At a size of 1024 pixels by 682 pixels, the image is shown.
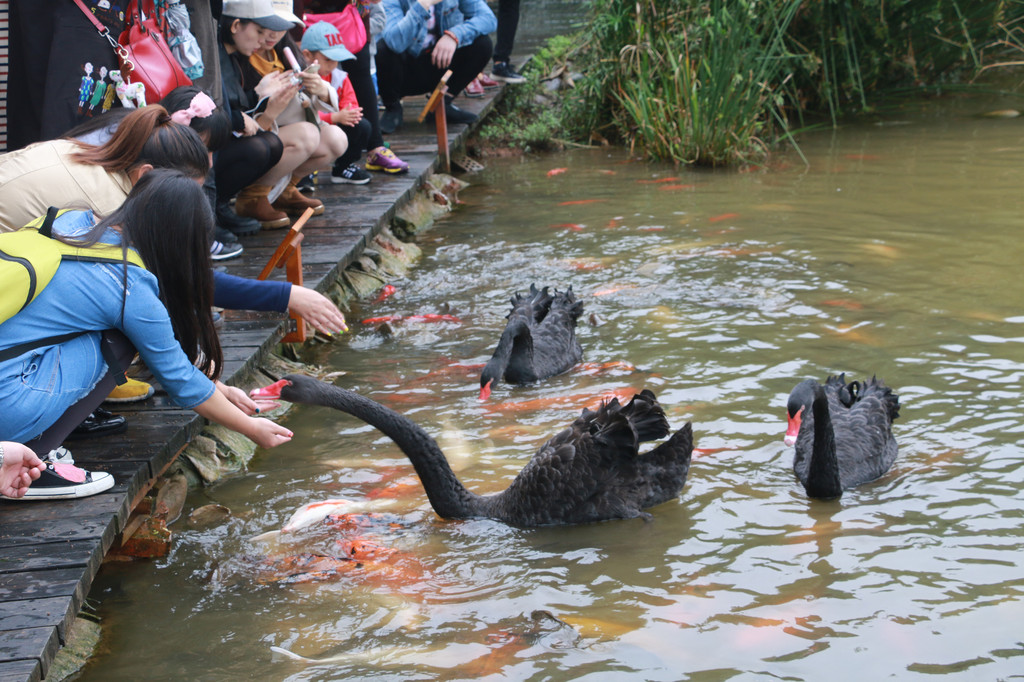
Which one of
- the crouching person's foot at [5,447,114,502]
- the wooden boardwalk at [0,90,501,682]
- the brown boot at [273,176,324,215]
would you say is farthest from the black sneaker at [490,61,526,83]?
the crouching person's foot at [5,447,114,502]

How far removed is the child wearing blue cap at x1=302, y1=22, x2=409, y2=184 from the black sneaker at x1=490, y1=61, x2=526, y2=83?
370 cm

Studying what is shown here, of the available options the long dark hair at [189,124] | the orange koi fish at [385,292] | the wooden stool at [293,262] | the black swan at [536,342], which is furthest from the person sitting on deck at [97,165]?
the orange koi fish at [385,292]

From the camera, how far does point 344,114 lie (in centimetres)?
715

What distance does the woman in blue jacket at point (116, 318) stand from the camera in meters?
3.33

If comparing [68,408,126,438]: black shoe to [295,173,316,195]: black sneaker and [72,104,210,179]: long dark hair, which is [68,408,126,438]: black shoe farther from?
[295,173,316,195]: black sneaker

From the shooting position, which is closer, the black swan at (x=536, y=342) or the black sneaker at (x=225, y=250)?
the black swan at (x=536, y=342)

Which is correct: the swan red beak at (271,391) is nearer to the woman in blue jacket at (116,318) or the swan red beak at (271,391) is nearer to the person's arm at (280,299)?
the woman in blue jacket at (116,318)

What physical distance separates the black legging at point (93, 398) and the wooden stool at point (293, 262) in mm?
1262

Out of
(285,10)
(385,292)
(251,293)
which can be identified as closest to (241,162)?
(285,10)

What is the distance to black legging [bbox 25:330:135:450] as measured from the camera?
134 inches

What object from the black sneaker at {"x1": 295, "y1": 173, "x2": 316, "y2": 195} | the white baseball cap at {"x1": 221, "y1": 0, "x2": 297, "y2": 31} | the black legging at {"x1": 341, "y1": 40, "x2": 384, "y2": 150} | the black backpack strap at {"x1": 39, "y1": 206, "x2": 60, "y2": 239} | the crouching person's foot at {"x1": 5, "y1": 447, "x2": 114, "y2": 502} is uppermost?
the white baseball cap at {"x1": 221, "y1": 0, "x2": 297, "y2": 31}

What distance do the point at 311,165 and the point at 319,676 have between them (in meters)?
4.55

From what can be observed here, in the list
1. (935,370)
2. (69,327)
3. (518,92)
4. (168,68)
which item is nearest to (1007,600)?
(935,370)

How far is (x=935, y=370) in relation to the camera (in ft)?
16.8
